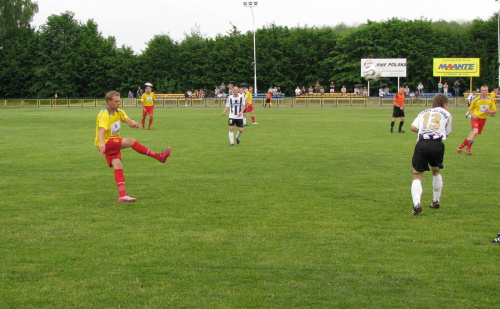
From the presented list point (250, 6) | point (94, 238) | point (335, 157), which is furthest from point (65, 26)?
point (94, 238)

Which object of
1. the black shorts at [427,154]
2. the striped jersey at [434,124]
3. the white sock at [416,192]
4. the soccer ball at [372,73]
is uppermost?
the soccer ball at [372,73]

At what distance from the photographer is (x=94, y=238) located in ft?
22.4

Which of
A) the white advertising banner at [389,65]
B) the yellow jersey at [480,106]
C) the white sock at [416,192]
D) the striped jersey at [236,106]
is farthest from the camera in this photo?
the white advertising banner at [389,65]

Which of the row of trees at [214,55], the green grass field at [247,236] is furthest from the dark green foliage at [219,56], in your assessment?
the green grass field at [247,236]

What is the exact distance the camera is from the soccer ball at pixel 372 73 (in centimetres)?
5859

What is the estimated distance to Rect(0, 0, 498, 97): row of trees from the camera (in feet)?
211

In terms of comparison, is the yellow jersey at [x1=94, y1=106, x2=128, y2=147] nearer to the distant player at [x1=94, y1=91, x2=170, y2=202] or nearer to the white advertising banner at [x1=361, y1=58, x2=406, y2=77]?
the distant player at [x1=94, y1=91, x2=170, y2=202]

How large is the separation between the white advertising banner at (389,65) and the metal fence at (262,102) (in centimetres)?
561

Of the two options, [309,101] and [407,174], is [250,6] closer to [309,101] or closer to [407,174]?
[309,101]

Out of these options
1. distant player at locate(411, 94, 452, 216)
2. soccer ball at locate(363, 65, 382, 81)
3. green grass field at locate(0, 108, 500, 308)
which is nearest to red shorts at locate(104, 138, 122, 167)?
green grass field at locate(0, 108, 500, 308)

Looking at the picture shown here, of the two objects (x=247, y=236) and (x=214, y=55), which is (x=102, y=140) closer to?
(x=247, y=236)

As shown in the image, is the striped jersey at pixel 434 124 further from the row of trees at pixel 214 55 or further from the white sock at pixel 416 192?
the row of trees at pixel 214 55

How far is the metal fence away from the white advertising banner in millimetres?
5609

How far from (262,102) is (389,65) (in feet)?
45.3
